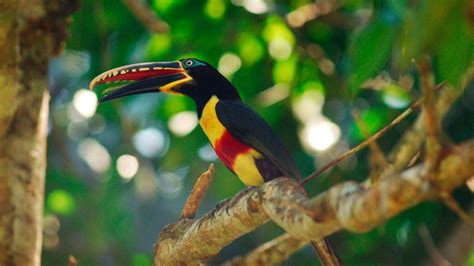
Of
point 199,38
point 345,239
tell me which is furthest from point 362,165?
point 199,38

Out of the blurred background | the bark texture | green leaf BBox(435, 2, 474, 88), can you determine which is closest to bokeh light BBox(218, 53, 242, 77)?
the blurred background

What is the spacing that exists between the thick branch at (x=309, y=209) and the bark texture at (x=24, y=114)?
16.6 inches

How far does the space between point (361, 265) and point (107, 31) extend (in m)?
1.72

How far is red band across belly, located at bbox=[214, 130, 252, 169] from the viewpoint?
4125 millimetres

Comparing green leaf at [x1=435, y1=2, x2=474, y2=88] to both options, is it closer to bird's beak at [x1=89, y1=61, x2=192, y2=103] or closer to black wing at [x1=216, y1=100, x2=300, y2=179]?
black wing at [x1=216, y1=100, x2=300, y2=179]

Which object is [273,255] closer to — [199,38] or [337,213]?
[337,213]

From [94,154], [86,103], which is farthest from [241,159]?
[94,154]

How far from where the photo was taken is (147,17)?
180 inches

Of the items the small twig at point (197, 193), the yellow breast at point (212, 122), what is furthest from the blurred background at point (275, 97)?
the small twig at point (197, 193)

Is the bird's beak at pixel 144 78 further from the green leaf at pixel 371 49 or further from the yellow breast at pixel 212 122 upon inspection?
the green leaf at pixel 371 49

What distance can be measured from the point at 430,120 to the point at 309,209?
20.5 inches

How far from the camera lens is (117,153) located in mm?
5902

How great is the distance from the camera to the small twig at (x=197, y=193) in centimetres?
323

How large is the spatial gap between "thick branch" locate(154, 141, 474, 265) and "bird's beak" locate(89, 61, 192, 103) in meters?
1.02
